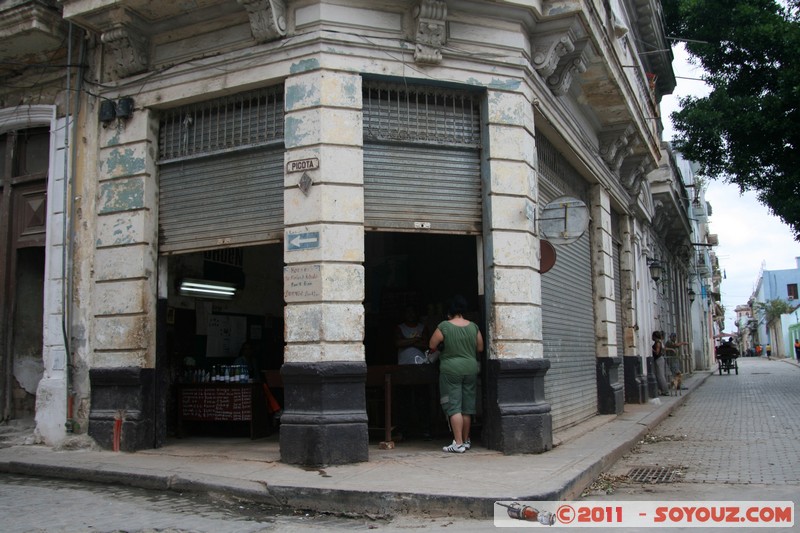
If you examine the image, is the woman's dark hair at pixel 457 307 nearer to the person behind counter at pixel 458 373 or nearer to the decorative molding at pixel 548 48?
the person behind counter at pixel 458 373

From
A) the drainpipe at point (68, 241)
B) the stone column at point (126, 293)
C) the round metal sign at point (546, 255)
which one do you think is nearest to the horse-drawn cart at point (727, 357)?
the round metal sign at point (546, 255)

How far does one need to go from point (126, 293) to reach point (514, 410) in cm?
480

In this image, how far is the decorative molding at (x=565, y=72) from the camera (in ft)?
30.5

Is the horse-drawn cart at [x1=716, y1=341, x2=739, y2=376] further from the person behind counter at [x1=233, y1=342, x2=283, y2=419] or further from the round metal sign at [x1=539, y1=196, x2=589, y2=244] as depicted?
the person behind counter at [x1=233, y1=342, x2=283, y2=419]

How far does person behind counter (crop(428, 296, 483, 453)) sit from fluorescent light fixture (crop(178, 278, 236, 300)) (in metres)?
3.63

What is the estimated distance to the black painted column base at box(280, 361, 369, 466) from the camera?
22.2 feet

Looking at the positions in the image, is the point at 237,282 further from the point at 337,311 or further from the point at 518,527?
the point at 518,527

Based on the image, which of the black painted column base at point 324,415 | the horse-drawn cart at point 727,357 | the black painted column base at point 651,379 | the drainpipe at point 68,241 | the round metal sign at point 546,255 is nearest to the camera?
the black painted column base at point 324,415

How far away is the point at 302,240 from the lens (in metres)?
7.15

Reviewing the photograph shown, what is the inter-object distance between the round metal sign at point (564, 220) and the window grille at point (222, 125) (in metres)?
3.39

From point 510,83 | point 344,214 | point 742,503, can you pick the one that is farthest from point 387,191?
point 742,503

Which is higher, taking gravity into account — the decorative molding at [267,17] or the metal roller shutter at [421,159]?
the decorative molding at [267,17]

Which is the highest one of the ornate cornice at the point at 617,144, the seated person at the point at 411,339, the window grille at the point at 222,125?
the ornate cornice at the point at 617,144

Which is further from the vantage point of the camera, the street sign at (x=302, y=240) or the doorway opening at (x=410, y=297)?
the doorway opening at (x=410, y=297)
